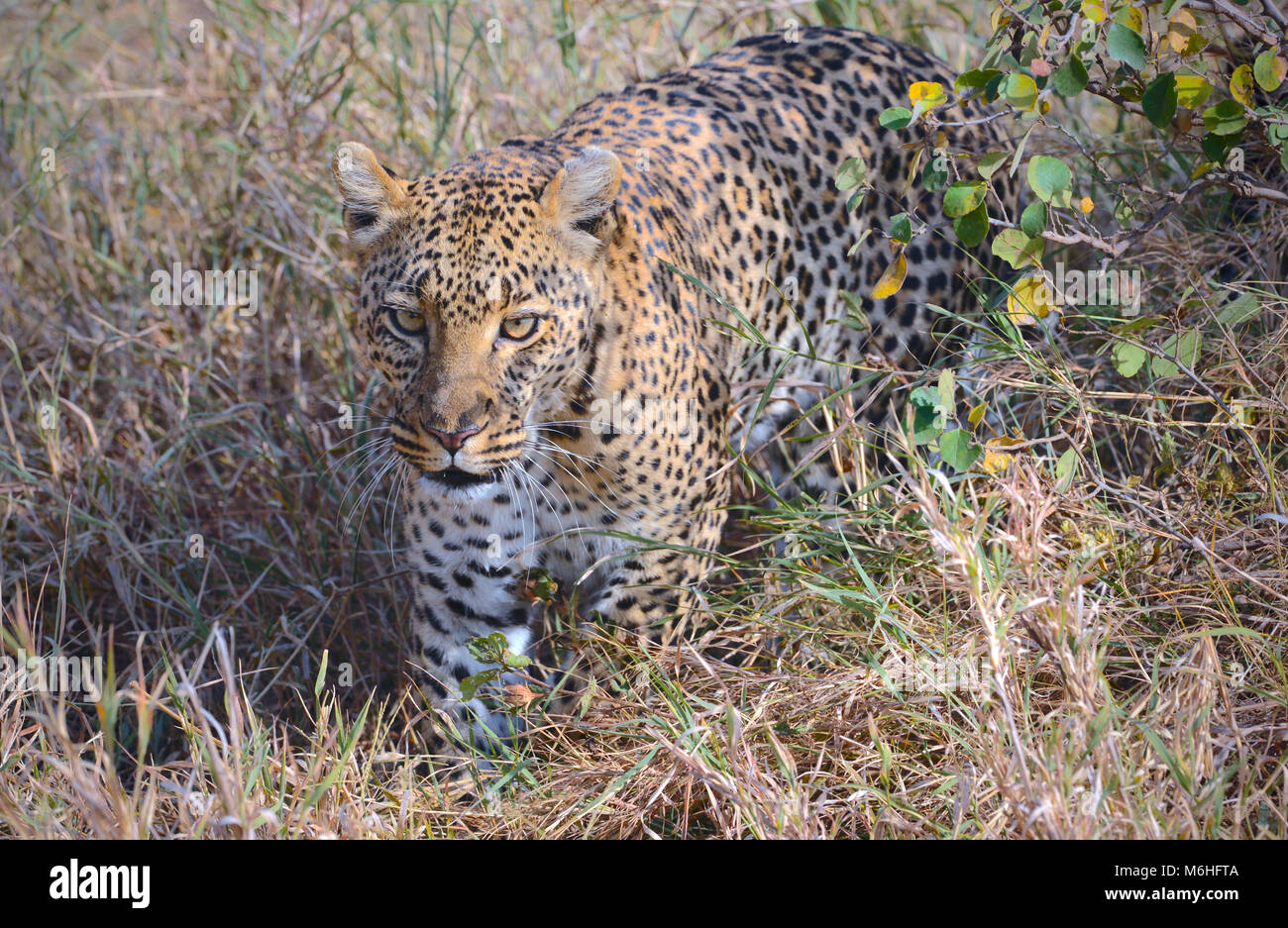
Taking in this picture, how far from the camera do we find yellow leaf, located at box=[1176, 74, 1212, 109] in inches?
135

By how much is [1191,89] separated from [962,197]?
0.66 metres

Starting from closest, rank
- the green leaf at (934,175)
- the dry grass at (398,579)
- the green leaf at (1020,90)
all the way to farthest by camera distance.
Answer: the dry grass at (398,579) < the green leaf at (1020,90) < the green leaf at (934,175)

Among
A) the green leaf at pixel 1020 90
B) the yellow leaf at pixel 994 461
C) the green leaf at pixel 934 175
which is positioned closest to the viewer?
the green leaf at pixel 1020 90

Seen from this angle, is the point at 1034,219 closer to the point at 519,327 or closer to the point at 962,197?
the point at 962,197

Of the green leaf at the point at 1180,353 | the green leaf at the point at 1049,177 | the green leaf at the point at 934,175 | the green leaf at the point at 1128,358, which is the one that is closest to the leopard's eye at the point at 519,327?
the green leaf at the point at 934,175

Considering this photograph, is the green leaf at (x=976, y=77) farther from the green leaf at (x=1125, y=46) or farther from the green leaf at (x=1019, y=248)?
the green leaf at (x=1019, y=248)

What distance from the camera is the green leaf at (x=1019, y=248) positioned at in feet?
12.1

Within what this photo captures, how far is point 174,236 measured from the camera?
595 centimetres

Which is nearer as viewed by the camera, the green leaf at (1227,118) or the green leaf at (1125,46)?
the green leaf at (1125,46)

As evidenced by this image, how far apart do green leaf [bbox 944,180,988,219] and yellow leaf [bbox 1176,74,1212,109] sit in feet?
1.83

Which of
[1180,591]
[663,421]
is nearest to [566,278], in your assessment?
[663,421]

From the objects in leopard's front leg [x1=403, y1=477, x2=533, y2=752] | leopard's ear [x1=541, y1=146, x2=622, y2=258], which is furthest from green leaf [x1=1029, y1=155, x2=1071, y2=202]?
leopard's front leg [x1=403, y1=477, x2=533, y2=752]

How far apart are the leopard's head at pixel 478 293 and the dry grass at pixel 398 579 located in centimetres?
71
